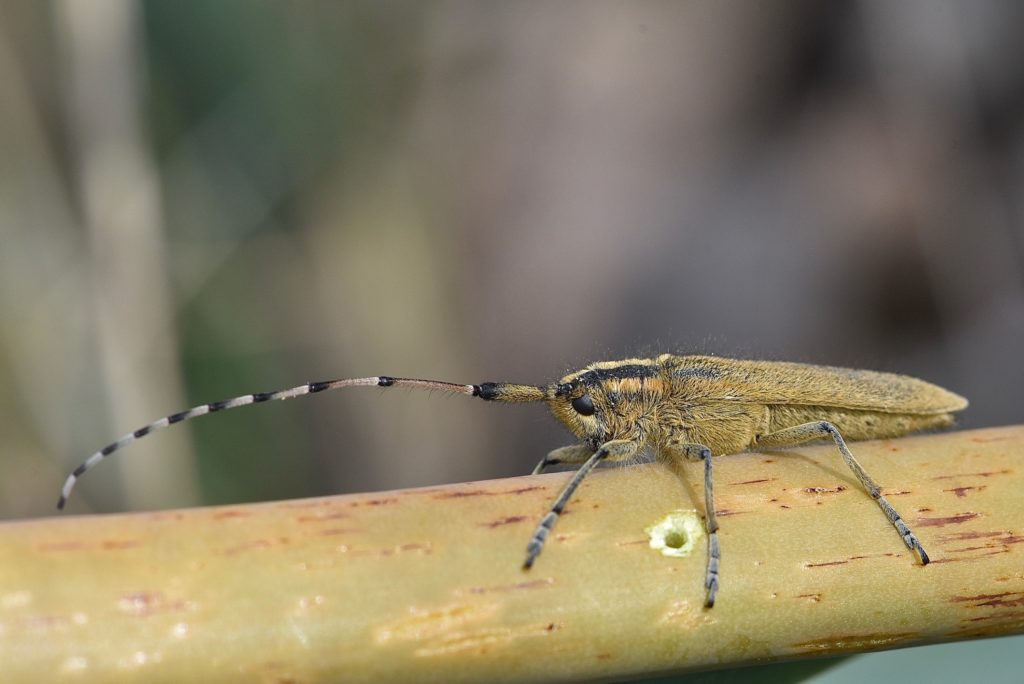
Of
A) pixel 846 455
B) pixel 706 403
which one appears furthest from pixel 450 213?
pixel 846 455

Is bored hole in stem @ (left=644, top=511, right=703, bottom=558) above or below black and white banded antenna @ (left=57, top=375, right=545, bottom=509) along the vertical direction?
below

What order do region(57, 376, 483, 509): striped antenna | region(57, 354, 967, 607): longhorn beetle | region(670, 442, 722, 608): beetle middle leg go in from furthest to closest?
1. region(57, 354, 967, 607): longhorn beetle
2. region(57, 376, 483, 509): striped antenna
3. region(670, 442, 722, 608): beetle middle leg

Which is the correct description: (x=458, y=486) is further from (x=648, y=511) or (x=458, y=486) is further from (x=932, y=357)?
(x=932, y=357)

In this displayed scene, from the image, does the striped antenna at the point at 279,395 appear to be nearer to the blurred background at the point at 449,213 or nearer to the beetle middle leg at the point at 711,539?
the beetle middle leg at the point at 711,539

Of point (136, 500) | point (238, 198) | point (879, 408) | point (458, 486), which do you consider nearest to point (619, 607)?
point (458, 486)

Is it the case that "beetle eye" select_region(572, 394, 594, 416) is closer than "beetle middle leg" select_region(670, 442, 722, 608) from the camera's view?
No

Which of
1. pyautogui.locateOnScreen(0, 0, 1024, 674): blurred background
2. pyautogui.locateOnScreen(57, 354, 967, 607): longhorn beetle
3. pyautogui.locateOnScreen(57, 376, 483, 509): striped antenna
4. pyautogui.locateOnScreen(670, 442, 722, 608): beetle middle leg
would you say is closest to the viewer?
pyautogui.locateOnScreen(670, 442, 722, 608): beetle middle leg

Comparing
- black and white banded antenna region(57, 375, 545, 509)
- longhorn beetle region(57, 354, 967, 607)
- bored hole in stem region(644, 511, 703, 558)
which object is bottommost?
longhorn beetle region(57, 354, 967, 607)

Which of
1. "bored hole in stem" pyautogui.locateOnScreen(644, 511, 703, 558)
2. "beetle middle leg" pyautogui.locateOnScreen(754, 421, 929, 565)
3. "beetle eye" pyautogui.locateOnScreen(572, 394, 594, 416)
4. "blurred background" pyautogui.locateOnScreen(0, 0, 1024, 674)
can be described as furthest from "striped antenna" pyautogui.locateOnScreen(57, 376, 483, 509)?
"blurred background" pyautogui.locateOnScreen(0, 0, 1024, 674)

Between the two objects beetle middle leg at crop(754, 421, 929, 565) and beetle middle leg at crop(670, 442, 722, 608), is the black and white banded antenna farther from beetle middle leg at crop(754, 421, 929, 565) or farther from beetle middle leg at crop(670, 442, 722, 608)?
beetle middle leg at crop(670, 442, 722, 608)
